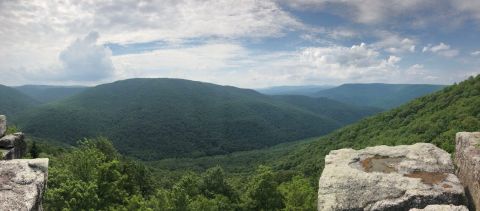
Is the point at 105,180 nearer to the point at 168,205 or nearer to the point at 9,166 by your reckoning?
the point at 168,205

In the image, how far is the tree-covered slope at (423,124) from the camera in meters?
66.3

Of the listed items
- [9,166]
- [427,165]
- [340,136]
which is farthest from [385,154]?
[340,136]

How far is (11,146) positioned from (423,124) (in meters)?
76.5

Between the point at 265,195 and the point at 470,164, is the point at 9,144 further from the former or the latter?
the point at 470,164

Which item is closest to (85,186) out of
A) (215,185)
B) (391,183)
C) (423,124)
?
(215,185)

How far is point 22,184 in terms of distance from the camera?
1382cm

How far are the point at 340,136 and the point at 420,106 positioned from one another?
27.8 m

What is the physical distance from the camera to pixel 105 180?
3469 centimetres

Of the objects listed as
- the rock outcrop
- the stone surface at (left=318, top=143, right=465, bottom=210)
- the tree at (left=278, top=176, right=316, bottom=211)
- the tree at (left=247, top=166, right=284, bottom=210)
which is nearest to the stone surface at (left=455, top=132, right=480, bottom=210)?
the stone surface at (left=318, top=143, right=465, bottom=210)

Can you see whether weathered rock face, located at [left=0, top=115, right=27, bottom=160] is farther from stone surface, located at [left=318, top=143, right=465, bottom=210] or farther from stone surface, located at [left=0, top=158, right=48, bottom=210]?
stone surface, located at [left=318, top=143, right=465, bottom=210]

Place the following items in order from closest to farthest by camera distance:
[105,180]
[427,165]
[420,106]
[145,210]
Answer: [427,165] < [145,210] < [105,180] < [420,106]

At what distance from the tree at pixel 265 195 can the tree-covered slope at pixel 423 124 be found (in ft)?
66.9

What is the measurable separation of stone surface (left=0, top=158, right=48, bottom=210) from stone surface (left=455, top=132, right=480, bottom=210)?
1870cm

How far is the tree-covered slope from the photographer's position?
66.3 metres
